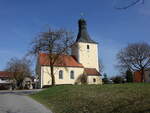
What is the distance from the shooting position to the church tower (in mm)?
60812

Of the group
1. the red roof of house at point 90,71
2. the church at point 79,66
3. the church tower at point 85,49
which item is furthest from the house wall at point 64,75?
the church tower at point 85,49

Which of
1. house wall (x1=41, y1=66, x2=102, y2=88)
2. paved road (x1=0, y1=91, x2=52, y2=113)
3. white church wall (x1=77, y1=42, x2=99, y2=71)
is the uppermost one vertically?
white church wall (x1=77, y1=42, x2=99, y2=71)

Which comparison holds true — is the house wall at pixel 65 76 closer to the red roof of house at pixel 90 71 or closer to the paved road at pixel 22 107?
the red roof of house at pixel 90 71

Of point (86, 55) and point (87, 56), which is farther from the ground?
point (86, 55)

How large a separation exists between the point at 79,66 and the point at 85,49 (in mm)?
5293

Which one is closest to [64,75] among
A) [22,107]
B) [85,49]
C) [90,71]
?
[90,71]

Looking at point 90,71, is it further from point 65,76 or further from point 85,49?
point 65,76

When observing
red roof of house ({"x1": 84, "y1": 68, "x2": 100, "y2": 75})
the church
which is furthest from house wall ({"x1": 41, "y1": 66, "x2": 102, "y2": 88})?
red roof of house ({"x1": 84, "y1": 68, "x2": 100, "y2": 75})

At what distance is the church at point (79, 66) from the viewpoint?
55.4 meters

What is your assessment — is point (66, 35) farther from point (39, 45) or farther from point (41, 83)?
point (41, 83)

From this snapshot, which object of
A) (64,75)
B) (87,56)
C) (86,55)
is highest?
(86,55)

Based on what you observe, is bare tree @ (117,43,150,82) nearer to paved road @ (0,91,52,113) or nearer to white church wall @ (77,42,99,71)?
white church wall @ (77,42,99,71)

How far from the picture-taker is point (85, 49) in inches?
2418

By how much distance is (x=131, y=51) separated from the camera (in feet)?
192
